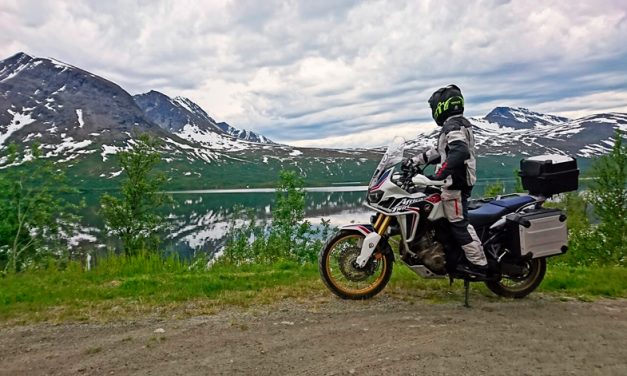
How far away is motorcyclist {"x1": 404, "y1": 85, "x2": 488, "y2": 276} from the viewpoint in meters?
6.53

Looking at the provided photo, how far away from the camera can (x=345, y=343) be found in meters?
5.18

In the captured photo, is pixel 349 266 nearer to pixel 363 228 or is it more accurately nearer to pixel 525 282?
pixel 363 228

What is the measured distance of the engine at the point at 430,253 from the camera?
6785mm

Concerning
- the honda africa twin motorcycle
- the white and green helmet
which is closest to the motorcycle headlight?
the honda africa twin motorcycle

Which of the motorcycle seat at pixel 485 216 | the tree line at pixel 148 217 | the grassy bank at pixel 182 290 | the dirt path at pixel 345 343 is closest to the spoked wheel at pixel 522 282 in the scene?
the grassy bank at pixel 182 290

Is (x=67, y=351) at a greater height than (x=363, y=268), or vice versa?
(x=363, y=268)

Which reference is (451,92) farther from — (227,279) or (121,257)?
(121,257)

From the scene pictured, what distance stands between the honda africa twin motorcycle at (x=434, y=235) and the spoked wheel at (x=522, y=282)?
0.01 m

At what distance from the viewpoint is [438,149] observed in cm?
693

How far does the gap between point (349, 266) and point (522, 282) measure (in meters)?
2.63

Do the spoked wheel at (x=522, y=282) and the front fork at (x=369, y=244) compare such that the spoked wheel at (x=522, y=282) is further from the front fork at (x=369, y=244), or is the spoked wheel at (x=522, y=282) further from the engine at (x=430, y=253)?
the front fork at (x=369, y=244)

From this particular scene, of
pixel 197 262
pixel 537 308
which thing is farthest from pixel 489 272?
pixel 197 262

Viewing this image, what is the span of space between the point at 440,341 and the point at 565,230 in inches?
125

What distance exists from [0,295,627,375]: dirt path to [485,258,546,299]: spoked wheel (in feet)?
1.39
